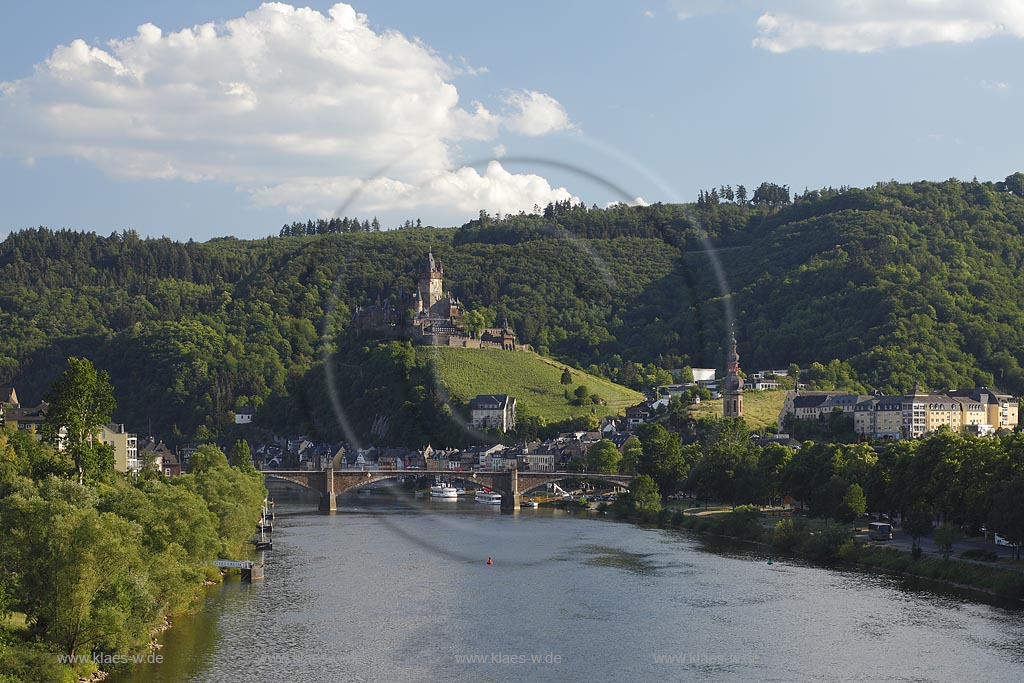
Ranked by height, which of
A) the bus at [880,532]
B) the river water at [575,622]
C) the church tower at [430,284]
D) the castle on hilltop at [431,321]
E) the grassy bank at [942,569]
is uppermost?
the church tower at [430,284]

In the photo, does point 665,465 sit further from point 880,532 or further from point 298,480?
point 880,532

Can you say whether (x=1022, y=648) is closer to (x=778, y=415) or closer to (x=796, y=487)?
(x=796, y=487)

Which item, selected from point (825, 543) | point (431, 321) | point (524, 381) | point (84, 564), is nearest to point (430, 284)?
point (431, 321)

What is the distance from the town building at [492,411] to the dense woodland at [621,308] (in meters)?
4.40

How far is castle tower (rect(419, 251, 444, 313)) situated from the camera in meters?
142

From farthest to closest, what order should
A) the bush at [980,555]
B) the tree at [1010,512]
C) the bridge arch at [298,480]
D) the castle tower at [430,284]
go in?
the castle tower at [430,284]
the bridge arch at [298,480]
the bush at [980,555]
the tree at [1010,512]

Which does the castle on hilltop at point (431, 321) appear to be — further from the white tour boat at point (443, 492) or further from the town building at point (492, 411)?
the white tour boat at point (443, 492)

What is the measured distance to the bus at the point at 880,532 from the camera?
5556 centimetres

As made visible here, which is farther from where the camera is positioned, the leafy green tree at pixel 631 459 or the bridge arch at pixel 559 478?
the leafy green tree at pixel 631 459

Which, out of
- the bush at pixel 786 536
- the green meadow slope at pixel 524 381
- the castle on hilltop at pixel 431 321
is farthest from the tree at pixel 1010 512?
the castle on hilltop at pixel 431 321

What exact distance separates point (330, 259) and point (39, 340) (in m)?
43.3

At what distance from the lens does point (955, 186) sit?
17950 cm

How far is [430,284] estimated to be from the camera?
5650 inches

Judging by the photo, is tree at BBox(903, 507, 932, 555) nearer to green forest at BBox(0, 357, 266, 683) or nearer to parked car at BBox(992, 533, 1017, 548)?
parked car at BBox(992, 533, 1017, 548)
